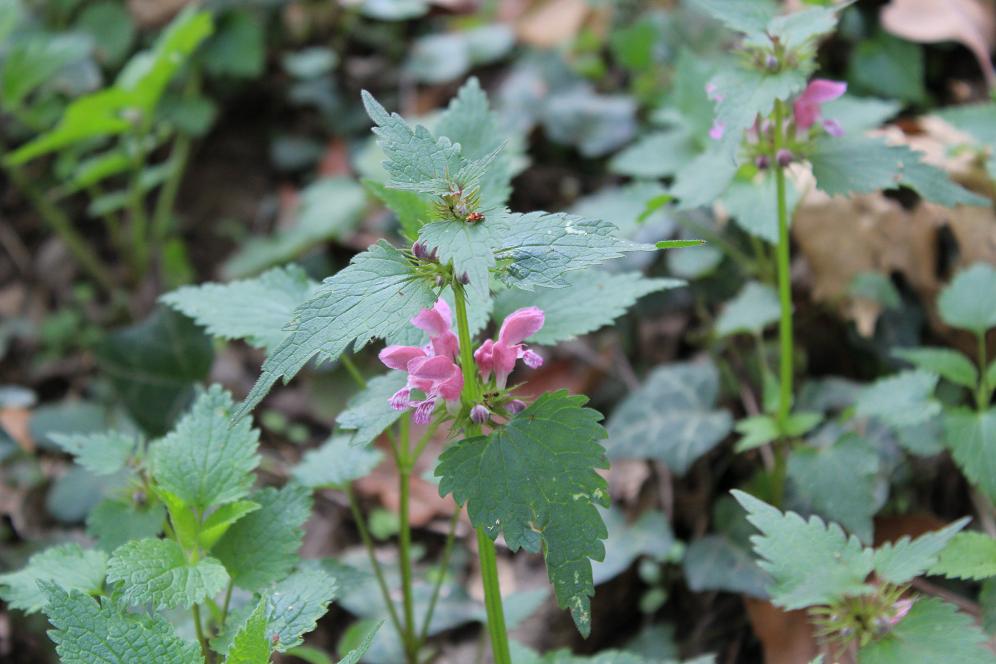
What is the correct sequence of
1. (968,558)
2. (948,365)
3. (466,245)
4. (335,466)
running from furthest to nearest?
(948,365) → (335,466) → (968,558) → (466,245)

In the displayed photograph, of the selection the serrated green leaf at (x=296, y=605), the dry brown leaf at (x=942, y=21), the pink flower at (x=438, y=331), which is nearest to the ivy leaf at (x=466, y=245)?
the pink flower at (x=438, y=331)

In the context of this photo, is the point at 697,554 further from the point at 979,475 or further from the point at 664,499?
the point at 979,475

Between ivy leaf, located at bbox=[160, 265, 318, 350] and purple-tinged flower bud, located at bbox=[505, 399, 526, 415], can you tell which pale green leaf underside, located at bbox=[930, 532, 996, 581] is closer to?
purple-tinged flower bud, located at bbox=[505, 399, 526, 415]

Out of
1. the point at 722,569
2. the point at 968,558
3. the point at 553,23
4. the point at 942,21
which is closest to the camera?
the point at 968,558

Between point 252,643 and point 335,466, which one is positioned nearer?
point 252,643

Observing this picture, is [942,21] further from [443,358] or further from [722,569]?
[443,358]

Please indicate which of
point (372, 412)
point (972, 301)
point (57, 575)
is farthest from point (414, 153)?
point (972, 301)

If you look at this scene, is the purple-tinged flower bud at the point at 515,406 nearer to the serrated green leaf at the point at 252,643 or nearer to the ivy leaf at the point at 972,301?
the serrated green leaf at the point at 252,643
